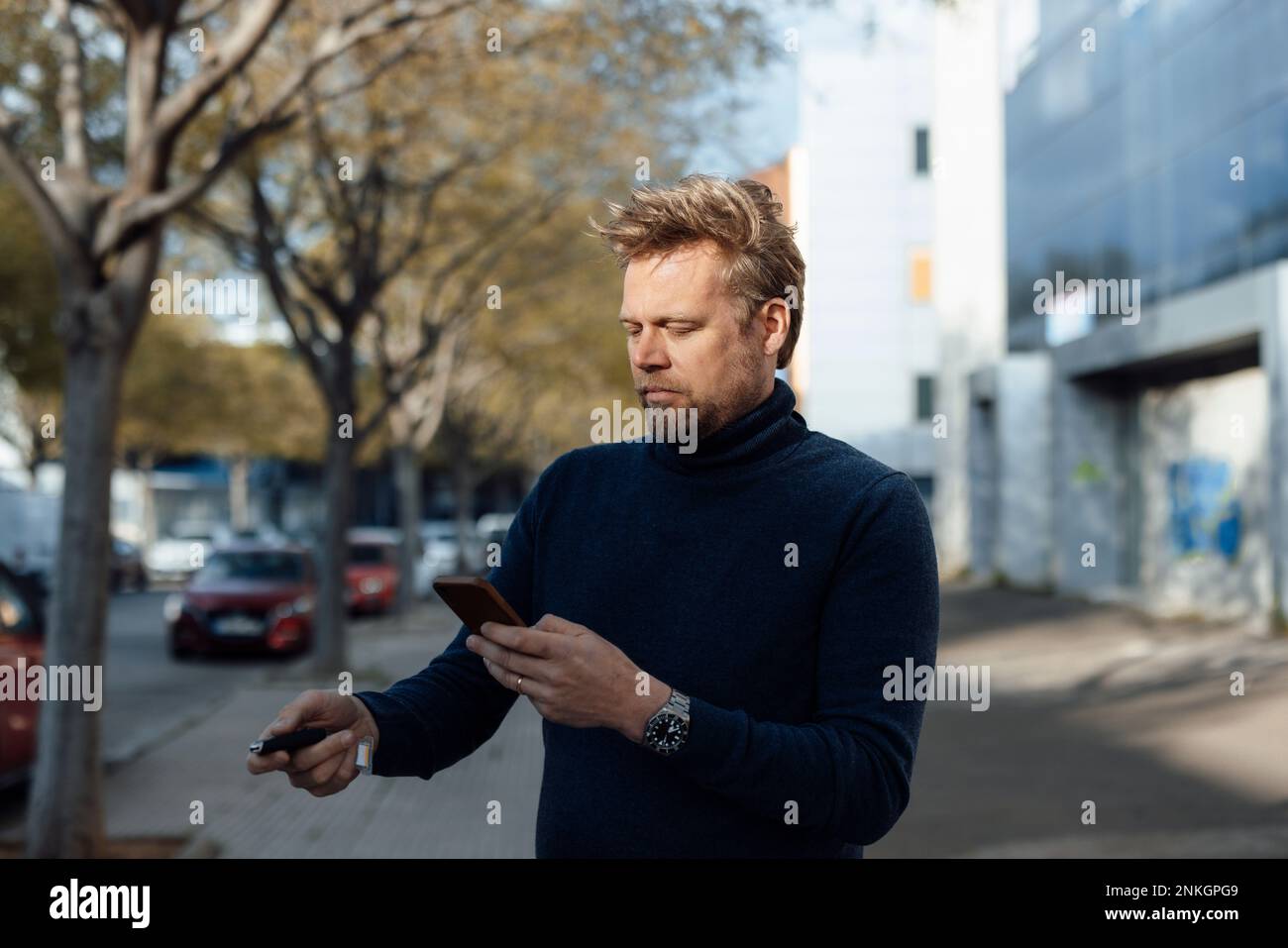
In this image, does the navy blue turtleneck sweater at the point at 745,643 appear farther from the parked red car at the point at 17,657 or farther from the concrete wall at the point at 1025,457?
the concrete wall at the point at 1025,457

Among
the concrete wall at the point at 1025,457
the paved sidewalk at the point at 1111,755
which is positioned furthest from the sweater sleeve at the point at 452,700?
the concrete wall at the point at 1025,457

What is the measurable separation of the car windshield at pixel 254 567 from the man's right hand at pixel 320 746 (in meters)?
18.0

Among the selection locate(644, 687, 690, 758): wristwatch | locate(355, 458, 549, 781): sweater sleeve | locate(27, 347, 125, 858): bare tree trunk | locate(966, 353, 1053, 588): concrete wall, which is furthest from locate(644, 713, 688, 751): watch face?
locate(966, 353, 1053, 588): concrete wall

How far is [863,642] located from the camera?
2.25 m

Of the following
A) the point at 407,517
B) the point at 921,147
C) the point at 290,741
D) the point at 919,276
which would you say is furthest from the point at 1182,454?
the point at 290,741

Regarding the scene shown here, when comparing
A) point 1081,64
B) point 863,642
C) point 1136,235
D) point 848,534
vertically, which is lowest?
point 863,642

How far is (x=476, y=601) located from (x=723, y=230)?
741 mm

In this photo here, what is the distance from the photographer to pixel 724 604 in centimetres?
234

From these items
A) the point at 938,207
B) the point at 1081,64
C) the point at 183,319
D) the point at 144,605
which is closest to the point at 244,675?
the point at 144,605

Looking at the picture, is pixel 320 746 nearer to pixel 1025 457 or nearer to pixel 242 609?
pixel 242 609

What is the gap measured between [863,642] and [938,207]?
38172mm
